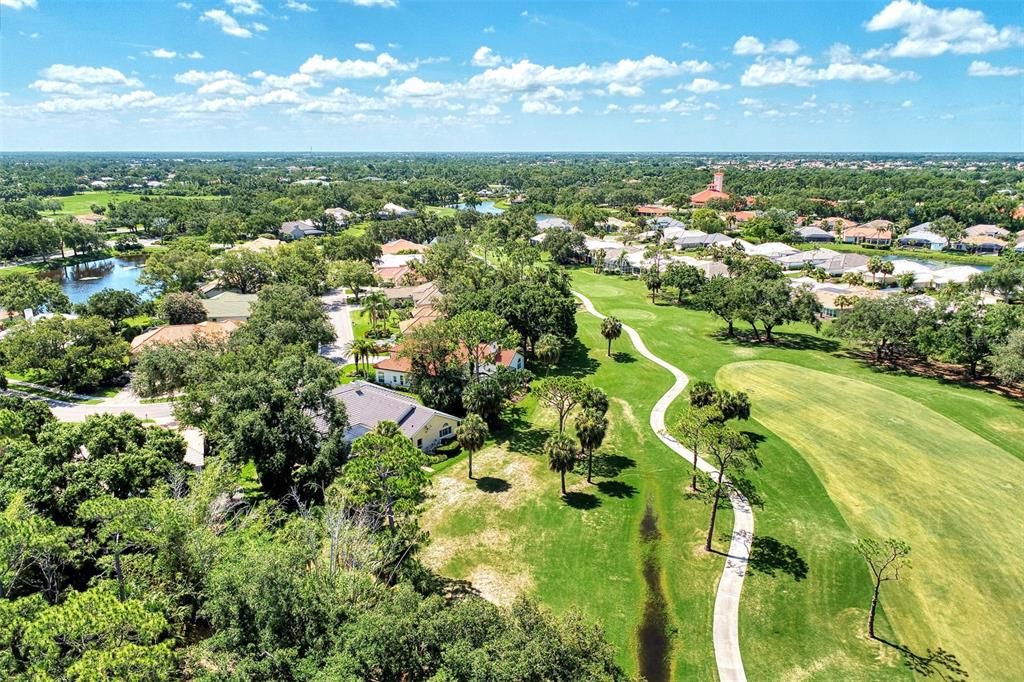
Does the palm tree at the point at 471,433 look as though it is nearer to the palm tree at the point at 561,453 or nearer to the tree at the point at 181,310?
the palm tree at the point at 561,453

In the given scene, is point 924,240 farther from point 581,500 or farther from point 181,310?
point 181,310

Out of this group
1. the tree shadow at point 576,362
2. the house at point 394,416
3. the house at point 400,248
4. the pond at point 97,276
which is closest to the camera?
the house at point 394,416

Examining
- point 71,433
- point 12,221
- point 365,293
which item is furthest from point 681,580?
point 12,221

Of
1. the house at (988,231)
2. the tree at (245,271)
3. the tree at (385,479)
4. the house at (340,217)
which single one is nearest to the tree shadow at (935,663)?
the tree at (385,479)

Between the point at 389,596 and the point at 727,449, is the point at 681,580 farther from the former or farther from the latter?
the point at 389,596

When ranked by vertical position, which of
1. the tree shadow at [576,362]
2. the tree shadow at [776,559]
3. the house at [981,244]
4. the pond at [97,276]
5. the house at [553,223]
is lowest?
the tree shadow at [776,559]

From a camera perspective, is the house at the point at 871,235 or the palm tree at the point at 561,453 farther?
the house at the point at 871,235

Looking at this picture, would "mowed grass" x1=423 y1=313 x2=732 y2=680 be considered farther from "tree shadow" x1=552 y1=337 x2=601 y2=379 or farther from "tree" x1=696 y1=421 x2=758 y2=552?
"tree shadow" x1=552 y1=337 x2=601 y2=379
